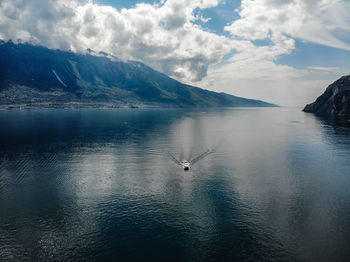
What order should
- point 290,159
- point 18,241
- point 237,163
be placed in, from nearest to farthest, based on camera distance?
point 18,241 → point 237,163 → point 290,159

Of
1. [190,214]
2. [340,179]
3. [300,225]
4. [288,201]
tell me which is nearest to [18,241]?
[190,214]

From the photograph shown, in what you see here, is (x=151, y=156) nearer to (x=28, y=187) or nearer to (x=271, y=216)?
(x=28, y=187)

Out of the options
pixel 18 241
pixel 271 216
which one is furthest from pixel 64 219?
pixel 271 216

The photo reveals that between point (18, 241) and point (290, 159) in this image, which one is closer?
point (18, 241)

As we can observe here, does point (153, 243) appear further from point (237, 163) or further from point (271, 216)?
point (237, 163)

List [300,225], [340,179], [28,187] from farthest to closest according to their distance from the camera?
[340,179] < [28,187] < [300,225]

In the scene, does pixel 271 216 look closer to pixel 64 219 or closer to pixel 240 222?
pixel 240 222

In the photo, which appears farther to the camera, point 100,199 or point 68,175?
point 68,175

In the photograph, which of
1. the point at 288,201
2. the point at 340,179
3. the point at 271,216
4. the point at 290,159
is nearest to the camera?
the point at 271,216

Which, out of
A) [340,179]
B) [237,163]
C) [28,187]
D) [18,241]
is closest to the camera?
[18,241]
